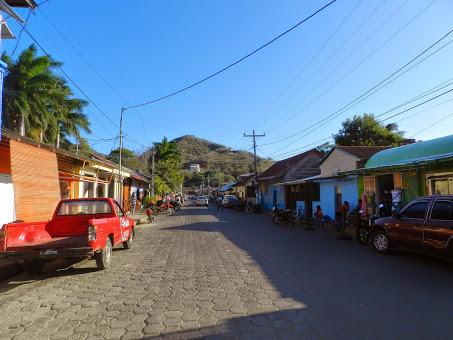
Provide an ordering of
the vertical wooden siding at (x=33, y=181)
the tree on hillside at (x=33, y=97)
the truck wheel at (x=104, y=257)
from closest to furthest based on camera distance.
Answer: the truck wheel at (x=104, y=257)
the vertical wooden siding at (x=33, y=181)
the tree on hillside at (x=33, y=97)

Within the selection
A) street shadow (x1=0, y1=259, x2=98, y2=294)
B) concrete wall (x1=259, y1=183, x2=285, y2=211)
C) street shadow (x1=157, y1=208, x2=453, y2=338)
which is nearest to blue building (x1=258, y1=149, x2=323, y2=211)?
concrete wall (x1=259, y1=183, x2=285, y2=211)

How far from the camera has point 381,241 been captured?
12141mm

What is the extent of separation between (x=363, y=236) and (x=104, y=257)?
9.60 metres

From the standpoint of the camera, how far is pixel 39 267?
9.17 metres

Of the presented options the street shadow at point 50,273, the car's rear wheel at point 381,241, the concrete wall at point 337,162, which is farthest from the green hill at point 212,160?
the street shadow at point 50,273

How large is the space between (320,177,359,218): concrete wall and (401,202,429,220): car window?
1123 centimetres

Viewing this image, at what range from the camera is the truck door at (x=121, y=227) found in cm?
1111

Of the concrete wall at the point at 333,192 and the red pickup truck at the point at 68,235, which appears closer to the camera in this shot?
the red pickup truck at the point at 68,235

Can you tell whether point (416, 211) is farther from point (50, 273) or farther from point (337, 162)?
point (337, 162)

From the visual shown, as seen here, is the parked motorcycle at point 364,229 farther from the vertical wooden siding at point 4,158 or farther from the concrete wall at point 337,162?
the vertical wooden siding at point 4,158

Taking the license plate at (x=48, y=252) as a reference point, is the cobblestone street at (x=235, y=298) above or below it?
below

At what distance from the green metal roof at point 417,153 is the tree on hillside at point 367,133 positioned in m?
23.9

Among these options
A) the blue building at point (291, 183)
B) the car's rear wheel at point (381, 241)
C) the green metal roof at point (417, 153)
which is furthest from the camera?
the blue building at point (291, 183)

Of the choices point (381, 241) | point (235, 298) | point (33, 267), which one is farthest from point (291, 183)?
point (235, 298)
